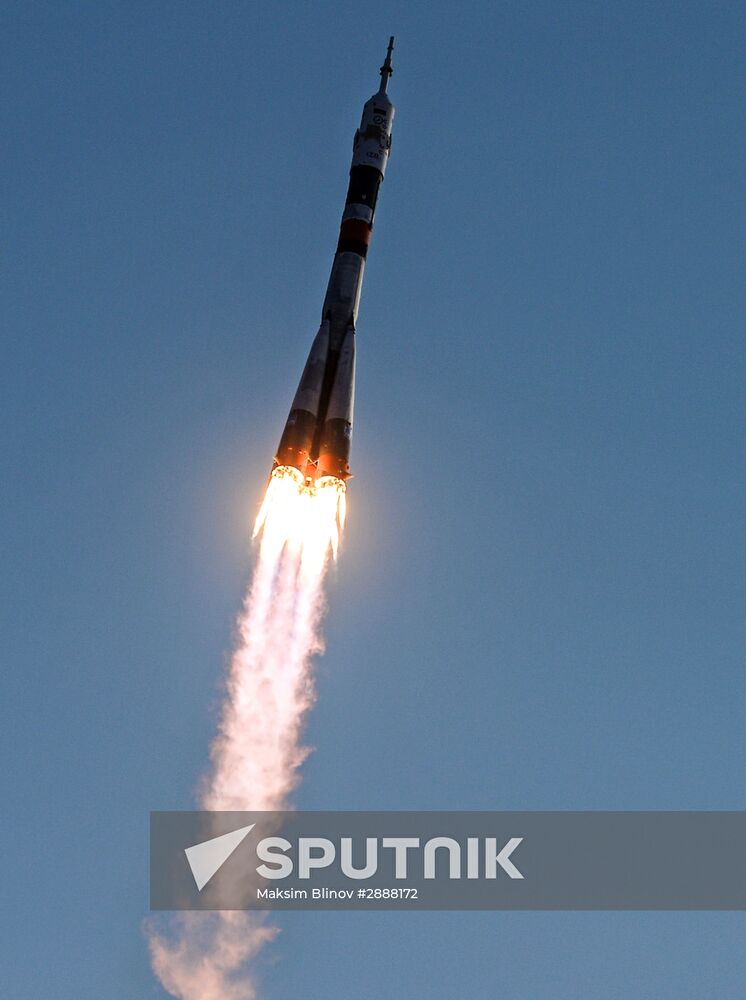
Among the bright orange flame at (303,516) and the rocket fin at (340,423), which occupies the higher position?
the rocket fin at (340,423)

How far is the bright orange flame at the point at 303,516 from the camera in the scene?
6194cm

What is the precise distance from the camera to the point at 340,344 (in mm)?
66750

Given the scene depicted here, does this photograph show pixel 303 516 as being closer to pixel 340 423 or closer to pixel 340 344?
pixel 340 423

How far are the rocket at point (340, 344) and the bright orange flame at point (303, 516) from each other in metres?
0.46

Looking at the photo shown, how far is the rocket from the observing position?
62.4 meters

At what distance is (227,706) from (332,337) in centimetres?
2003

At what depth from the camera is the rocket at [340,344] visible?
6241 centimetres

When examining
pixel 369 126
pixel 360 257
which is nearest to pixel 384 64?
pixel 369 126

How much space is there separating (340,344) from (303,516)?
964cm

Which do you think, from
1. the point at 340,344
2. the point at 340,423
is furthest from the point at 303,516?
the point at 340,344

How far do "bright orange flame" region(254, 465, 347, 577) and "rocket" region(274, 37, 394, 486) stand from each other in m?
0.46

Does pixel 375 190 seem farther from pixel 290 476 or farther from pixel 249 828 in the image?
pixel 249 828

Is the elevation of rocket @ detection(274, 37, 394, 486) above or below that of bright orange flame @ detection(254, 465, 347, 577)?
above

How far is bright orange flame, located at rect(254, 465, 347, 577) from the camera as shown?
61938 mm
